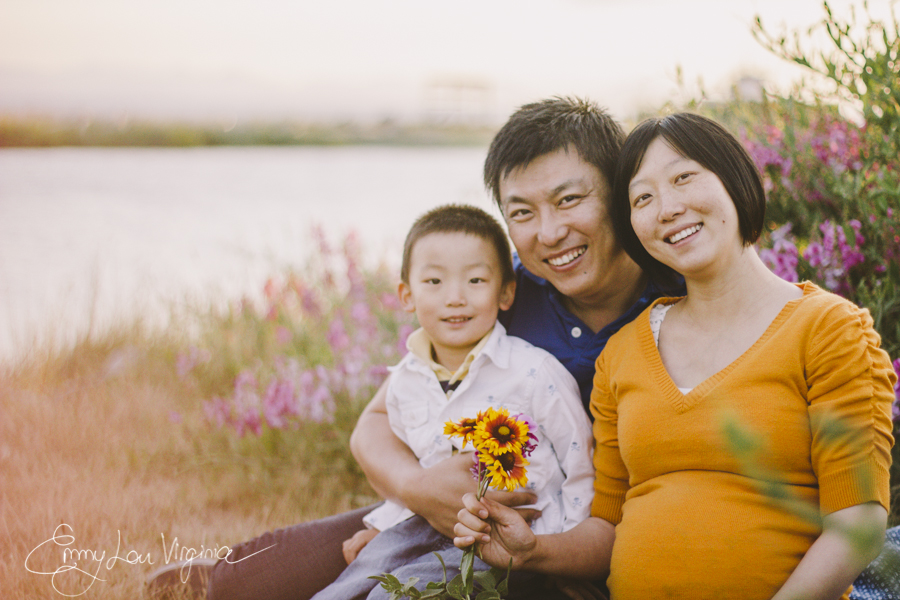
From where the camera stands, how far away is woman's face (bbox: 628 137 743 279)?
59.2 inches

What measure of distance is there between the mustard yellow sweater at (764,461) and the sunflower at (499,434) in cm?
36

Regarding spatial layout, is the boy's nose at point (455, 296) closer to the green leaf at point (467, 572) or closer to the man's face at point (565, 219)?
the man's face at point (565, 219)

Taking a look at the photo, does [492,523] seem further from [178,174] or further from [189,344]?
[178,174]

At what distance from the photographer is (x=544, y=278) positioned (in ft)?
7.06

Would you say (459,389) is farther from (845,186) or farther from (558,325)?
(845,186)

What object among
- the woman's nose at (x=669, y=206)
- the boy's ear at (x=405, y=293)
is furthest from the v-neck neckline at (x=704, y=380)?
the boy's ear at (x=405, y=293)

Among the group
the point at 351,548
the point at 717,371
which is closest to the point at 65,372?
the point at 351,548

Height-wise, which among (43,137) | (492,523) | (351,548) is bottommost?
(351,548)

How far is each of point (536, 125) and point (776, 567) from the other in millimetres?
1355

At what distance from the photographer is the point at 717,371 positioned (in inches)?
59.3

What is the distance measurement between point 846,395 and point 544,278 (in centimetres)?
102

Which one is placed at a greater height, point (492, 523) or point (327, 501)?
point (492, 523)

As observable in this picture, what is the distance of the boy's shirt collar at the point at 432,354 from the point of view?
1.95 m

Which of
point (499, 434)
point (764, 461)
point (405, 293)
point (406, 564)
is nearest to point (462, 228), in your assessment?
point (405, 293)
